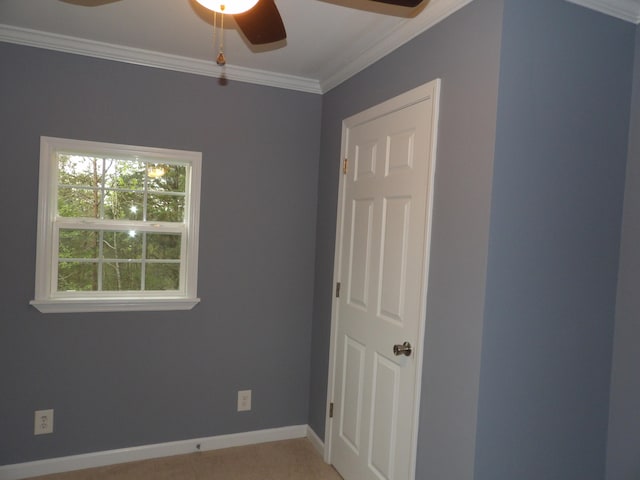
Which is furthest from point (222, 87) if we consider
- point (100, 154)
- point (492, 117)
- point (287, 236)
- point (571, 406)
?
point (571, 406)

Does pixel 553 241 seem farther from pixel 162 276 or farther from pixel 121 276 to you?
pixel 121 276

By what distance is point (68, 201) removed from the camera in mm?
2570

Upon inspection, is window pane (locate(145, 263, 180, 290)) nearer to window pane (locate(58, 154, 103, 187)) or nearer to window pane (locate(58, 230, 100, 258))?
window pane (locate(58, 230, 100, 258))

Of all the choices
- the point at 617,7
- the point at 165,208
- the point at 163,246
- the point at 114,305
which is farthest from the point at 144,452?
the point at 617,7

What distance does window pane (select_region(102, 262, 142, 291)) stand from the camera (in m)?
2.65

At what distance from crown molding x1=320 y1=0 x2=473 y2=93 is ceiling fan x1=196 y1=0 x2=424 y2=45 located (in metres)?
0.47

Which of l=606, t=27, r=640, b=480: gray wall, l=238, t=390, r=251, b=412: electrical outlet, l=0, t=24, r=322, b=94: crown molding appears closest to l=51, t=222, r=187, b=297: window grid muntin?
l=238, t=390, r=251, b=412: electrical outlet

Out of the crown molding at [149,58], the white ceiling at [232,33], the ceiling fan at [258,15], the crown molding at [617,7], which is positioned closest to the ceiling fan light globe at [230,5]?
the ceiling fan at [258,15]

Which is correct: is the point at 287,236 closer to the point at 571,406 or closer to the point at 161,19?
the point at 161,19

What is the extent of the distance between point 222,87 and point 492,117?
1.80 metres

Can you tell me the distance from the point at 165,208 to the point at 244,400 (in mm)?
1368

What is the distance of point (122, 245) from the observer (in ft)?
8.76

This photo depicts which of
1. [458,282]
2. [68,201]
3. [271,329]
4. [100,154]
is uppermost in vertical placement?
[100,154]

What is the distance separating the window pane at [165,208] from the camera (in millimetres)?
2723
